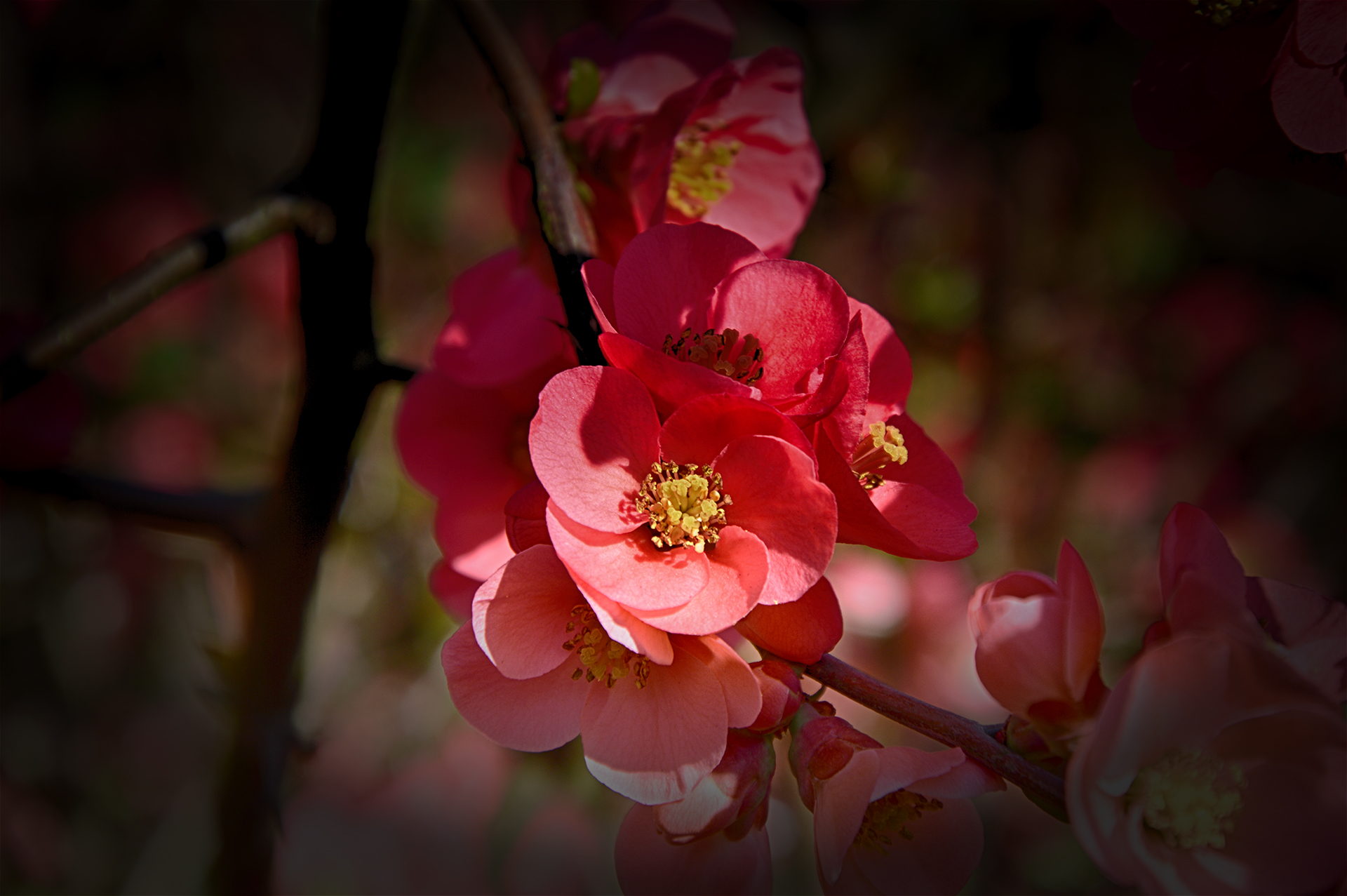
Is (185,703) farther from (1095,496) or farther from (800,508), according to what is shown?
(1095,496)

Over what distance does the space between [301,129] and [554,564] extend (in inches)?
79.1

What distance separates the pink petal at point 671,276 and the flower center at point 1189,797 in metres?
0.24

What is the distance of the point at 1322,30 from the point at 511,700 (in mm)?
462

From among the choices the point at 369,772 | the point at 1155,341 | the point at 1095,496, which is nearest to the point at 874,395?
the point at 369,772

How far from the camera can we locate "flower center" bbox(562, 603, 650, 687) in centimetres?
33

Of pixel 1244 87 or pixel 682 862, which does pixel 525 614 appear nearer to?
pixel 682 862

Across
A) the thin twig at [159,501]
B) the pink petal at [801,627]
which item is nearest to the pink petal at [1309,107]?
the pink petal at [801,627]

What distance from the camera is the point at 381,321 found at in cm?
154

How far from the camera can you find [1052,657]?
1.01 feet

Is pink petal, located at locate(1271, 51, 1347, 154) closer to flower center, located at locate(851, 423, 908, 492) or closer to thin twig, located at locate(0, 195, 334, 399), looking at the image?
flower center, located at locate(851, 423, 908, 492)

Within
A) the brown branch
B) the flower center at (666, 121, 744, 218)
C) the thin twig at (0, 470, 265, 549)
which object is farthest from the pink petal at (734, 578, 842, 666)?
the thin twig at (0, 470, 265, 549)

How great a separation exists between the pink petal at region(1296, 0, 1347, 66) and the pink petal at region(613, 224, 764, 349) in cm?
27

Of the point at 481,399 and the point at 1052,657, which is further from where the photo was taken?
the point at 481,399

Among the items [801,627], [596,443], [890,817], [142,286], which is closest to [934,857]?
[890,817]
